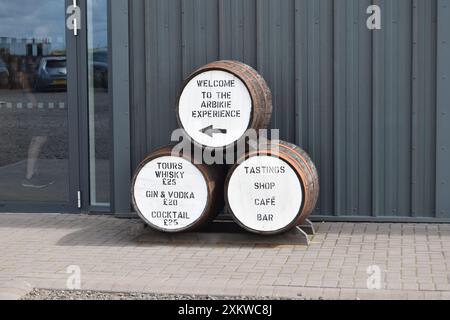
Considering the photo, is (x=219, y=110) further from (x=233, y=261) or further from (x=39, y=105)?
(x=39, y=105)

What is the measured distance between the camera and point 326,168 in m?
8.71

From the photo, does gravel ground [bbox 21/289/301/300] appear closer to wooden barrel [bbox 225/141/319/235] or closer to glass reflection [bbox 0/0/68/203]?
wooden barrel [bbox 225/141/319/235]

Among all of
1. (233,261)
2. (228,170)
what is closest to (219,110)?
(228,170)

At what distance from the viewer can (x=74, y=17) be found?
9195mm

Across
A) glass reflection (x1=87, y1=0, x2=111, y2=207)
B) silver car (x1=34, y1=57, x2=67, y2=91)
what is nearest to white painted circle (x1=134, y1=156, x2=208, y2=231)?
glass reflection (x1=87, y1=0, x2=111, y2=207)

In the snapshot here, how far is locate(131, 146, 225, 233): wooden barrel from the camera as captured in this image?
7816mm

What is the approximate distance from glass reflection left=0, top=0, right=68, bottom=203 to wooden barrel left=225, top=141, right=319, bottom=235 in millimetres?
2408

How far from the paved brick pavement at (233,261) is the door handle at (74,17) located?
194cm

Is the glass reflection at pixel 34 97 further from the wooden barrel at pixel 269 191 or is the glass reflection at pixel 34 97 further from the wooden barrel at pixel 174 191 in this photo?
the wooden barrel at pixel 269 191

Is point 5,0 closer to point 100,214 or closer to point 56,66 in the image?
point 56,66

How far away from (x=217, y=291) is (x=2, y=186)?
3.94 m

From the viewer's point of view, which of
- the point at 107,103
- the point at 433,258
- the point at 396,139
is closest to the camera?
the point at 433,258

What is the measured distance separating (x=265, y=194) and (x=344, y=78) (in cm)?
166
